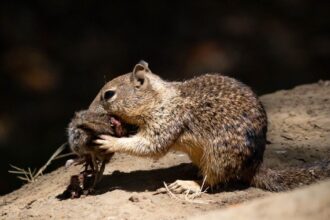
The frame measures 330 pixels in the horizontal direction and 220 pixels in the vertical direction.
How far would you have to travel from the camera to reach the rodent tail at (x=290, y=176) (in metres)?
4.89

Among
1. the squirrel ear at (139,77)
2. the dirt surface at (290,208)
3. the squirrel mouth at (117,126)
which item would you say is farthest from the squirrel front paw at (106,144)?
the dirt surface at (290,208)

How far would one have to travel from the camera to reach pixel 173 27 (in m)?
11.5

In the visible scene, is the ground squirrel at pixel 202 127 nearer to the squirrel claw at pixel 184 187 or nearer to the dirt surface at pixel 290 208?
the squirrel claw at pixel 184 187

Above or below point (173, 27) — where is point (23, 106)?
below

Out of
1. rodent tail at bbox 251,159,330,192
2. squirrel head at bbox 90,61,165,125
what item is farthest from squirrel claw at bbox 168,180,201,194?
squirrel head at bbox 90,61,165,125

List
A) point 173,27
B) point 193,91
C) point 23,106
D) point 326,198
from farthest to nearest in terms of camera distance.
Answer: point 173,27 → point 23,106 → point 193,91 → point 326,198

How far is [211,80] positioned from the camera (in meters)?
5.29

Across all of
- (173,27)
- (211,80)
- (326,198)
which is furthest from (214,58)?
(326,198)

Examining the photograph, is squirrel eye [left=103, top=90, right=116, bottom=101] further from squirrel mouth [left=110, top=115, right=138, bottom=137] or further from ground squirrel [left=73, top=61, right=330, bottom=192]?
squirrel mouth [left=110, top=115, right=138, bottom=137]

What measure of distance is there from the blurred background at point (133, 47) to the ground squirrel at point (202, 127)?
13.6ft

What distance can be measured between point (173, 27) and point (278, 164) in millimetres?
6476

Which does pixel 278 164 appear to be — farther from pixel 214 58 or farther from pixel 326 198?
pixel 214 58

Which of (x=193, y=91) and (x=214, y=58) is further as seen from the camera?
(x=214, y=58)

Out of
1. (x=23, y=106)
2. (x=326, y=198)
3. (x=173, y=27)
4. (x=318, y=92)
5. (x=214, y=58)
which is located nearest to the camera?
(x=326, y=198)
